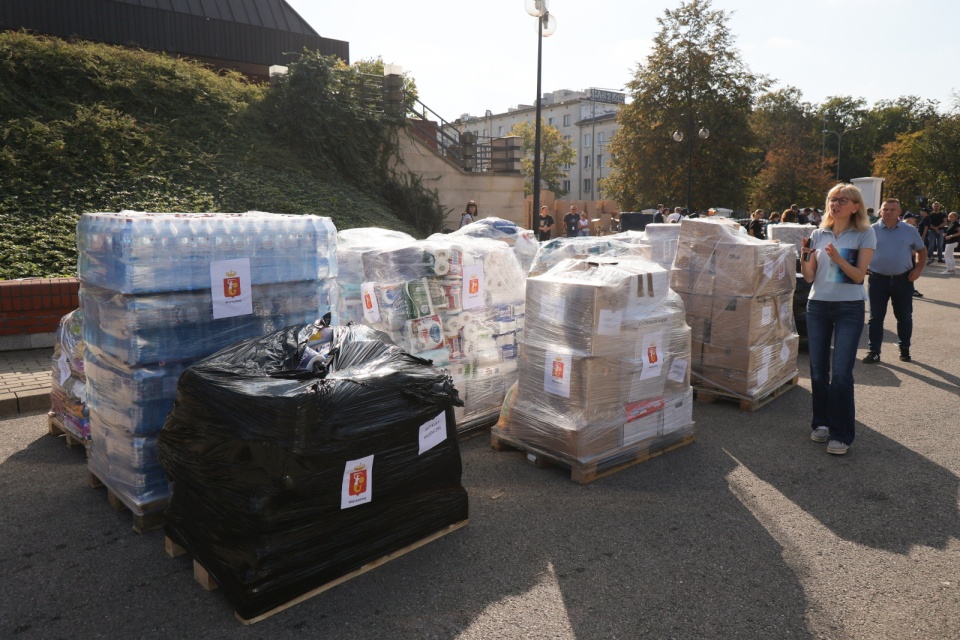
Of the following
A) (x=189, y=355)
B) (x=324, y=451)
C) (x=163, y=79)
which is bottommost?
(x=324, y=451)

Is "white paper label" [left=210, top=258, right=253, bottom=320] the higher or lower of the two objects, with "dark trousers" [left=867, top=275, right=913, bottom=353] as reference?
higher

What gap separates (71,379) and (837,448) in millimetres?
5788

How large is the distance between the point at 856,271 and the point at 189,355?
15.2ft

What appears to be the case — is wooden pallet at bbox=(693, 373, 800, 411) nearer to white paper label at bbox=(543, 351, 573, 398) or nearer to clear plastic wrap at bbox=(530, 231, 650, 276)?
clear plastic wrap at bbox=(530, 231, 650, 276)

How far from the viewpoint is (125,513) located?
402cm

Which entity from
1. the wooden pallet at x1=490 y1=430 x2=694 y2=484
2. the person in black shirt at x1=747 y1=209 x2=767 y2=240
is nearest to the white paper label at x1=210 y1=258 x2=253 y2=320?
the wooden pallet at x1=490 y1=430 x2=694 y2=484

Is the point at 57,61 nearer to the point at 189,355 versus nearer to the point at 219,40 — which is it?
Result: the point at 219,40

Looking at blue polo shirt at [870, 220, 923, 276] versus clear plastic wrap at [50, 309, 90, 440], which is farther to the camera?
blue polo shirt at [870, 220, 923, 276]

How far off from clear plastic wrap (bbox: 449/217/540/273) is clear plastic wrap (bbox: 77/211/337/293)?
3018 millimetres

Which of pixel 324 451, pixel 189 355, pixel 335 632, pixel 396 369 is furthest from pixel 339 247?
pixel 335 632

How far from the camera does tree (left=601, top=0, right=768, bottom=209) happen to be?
107ft

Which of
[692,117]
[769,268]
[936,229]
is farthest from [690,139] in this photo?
[769,268]

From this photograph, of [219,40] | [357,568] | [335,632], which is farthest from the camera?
[219,40]

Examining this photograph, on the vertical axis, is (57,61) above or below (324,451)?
above
